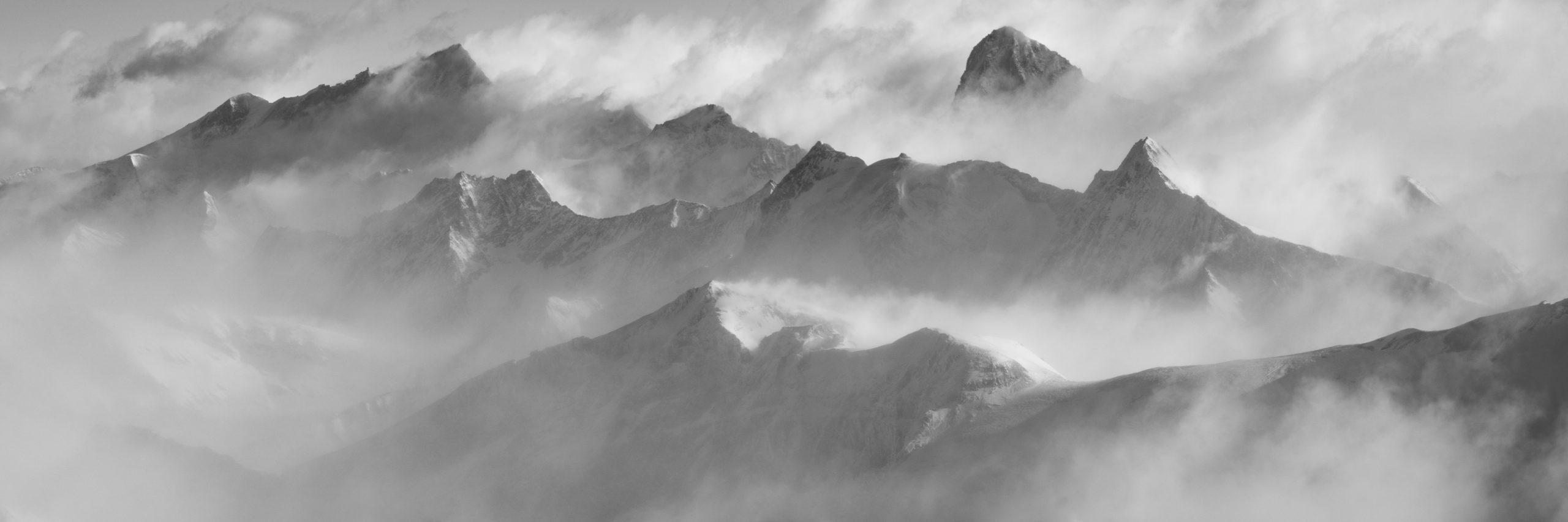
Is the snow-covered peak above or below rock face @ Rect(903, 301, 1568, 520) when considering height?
above

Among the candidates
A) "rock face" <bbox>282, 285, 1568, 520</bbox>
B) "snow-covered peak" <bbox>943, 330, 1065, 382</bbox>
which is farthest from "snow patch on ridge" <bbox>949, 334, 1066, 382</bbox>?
"rock face" <bbox>282, 285, 1568, 520</bbox>

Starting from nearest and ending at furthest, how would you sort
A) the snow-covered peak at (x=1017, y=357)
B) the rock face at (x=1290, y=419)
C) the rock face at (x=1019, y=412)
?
the rock face at (x=1290, y=419)
the rock face at (x=1019, y=412)
the snow-covered peak at (x=1017, y=357)

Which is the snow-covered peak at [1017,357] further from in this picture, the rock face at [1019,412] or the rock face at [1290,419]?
the rock face at [1290,419]

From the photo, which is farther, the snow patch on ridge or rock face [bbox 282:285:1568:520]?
the snow patch on ridge

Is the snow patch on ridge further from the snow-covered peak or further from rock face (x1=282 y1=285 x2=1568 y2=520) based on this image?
rock face (x1=282 y1=285 x2=1568 y2=520)

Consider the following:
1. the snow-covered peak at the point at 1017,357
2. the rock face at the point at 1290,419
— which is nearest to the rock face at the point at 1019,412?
the rock face at the point at 1290,419

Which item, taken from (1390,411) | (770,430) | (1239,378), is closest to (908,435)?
(770,430)

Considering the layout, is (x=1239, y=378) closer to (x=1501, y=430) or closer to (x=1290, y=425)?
(x=1290, y=425)

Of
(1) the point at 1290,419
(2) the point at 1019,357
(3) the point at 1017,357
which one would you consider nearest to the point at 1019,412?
(3) the point at 1017,357

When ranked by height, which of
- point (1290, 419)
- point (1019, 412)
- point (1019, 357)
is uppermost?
point (1019, 357)

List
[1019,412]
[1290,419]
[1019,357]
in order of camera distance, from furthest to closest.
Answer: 1. [1019,357]
2. [1019,412]
3. [1290,419]

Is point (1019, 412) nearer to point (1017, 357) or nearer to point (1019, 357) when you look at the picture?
point (1017, 357)

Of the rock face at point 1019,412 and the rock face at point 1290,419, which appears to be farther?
the rock face at point 1019,412

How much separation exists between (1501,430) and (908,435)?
6416 centimetres
